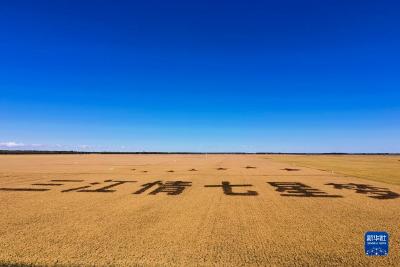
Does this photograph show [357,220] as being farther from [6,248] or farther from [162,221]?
[6,248]

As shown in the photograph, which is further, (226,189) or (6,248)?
(226,189)

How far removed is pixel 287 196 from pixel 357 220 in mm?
6034

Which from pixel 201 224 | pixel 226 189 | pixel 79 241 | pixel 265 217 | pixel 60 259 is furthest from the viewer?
pixel 226 189

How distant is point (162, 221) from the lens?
11.3 m

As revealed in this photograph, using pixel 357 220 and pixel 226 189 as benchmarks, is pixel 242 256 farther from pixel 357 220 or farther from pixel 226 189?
pixel 226 189

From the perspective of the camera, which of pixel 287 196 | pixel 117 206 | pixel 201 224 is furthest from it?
pixel 287 196

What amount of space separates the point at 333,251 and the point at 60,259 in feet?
22.6

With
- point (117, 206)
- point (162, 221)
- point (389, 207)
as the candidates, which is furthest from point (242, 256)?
point (389, 207)

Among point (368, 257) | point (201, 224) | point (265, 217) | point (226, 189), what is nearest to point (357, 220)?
point (265, 217)

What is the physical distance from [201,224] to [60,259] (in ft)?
15.9

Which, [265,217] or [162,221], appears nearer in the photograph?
[162,221]

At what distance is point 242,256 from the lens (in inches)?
303

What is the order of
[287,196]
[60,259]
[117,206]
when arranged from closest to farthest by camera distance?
[60,259]
[117,206]
[287,196]

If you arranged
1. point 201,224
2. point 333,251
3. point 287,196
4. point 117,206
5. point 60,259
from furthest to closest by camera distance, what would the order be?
point 287,196 → point 117,206 → point 201,224 → point 333,251 → point 60,259
